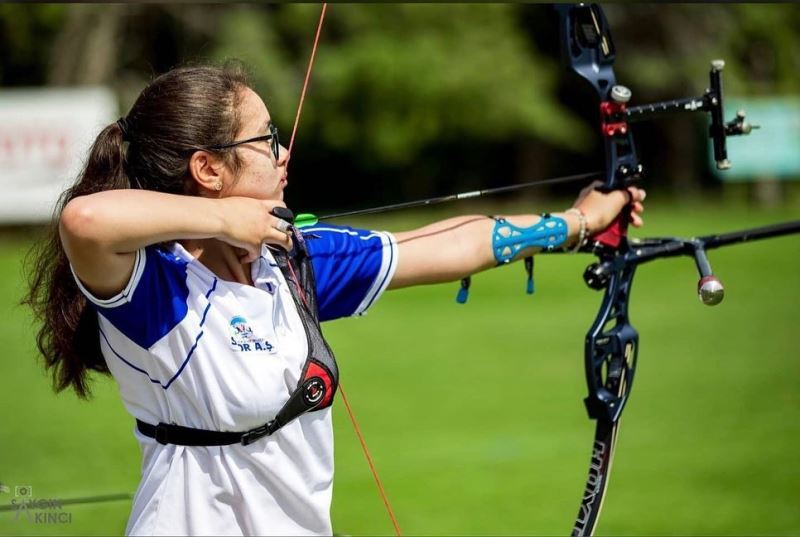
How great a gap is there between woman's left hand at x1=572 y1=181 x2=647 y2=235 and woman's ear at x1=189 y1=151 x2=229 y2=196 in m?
1.04

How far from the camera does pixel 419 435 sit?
609 centimetres

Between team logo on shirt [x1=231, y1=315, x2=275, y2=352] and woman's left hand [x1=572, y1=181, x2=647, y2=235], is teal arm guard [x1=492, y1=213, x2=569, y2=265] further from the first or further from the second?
team logo on shirt [x1=231, y1=315, x2=275, y2=352]

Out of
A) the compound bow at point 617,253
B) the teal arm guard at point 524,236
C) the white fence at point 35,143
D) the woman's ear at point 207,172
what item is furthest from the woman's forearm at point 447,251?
the white fence at point 35,143

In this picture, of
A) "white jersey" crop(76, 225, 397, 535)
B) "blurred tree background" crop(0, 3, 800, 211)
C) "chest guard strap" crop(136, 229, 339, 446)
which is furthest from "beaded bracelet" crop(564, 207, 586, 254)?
"blurred tree background" crop(0, 3, 800, 211)

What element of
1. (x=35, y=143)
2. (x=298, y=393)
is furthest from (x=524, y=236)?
(x=35, y=143)

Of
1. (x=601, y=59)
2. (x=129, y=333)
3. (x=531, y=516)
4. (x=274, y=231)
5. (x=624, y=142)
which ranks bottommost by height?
(x=531, y=516)

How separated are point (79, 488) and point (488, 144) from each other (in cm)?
1840

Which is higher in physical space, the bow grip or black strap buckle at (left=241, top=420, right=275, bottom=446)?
the bow grip

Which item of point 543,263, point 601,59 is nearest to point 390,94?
point 543,263

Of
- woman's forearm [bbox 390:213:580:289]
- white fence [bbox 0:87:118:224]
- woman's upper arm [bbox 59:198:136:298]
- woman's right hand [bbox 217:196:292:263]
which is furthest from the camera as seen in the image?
white fence [bbox 0:87:118:224]

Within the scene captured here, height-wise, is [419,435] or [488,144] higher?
[488,144]

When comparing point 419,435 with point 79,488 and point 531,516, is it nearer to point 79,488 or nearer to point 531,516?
point 531,516

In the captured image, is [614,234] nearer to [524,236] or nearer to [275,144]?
[524,236]

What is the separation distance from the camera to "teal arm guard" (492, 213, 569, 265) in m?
2.64
